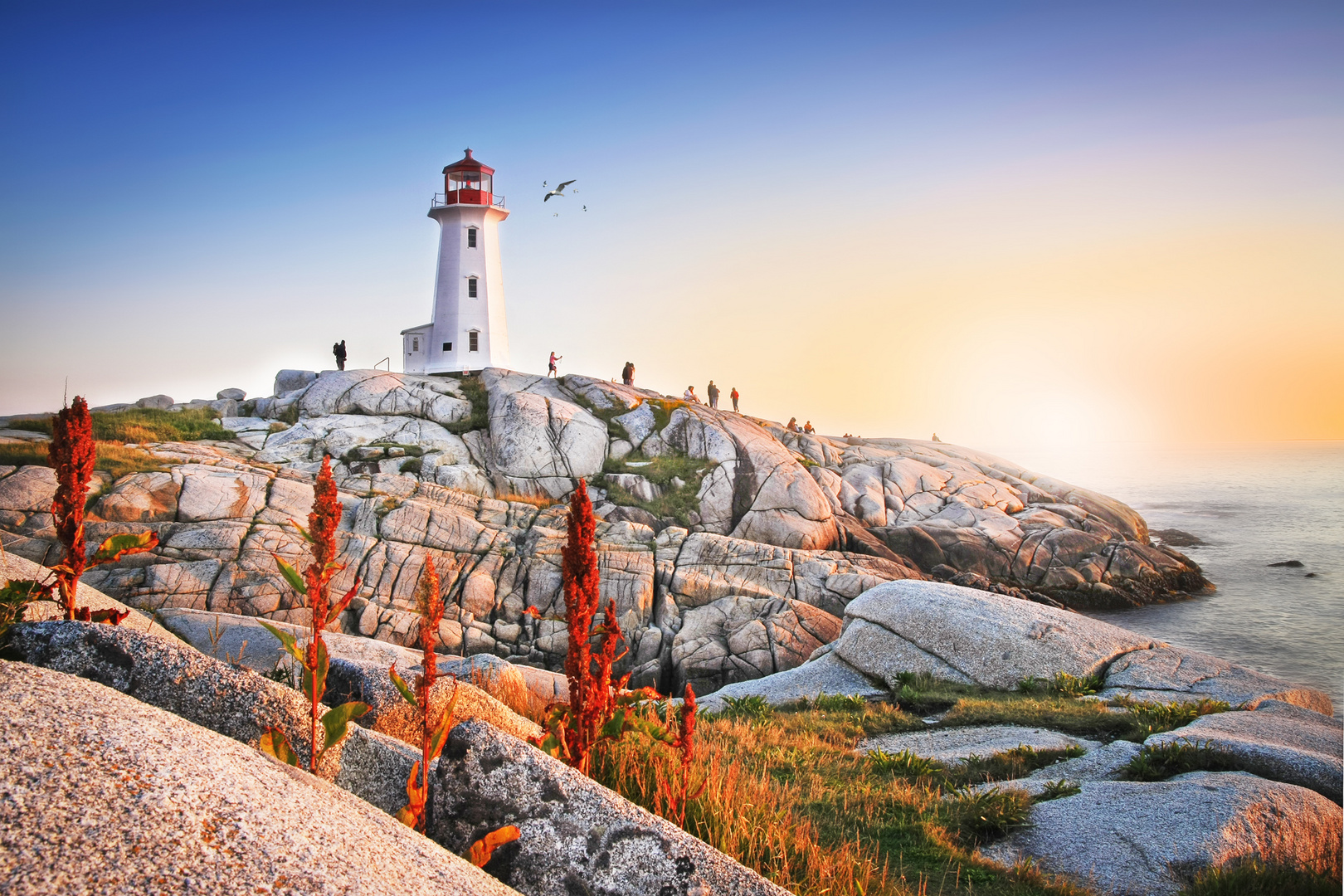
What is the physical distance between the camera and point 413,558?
25.0 m

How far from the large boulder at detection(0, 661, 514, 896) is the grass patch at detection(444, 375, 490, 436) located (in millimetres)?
36967

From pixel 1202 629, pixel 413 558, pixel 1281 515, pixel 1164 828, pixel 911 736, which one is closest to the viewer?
pixel 1164 828

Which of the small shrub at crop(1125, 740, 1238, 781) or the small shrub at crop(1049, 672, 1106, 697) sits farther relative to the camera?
the small shrub at crop(1049, 672, 1106, 697)

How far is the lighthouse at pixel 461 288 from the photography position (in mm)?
49469

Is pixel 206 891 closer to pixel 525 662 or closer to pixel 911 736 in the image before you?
pixel 911 736

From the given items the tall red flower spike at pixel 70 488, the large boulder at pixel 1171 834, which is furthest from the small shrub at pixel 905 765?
the tall red flower spike at pixel 70 488

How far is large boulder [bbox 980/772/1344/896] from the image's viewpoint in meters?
6.98

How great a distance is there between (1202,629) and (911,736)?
2724 cm

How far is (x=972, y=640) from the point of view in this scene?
55.1ft

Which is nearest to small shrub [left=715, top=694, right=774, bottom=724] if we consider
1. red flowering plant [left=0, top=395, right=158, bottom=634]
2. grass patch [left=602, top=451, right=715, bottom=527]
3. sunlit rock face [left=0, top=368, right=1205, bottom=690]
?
sunlit rock face [left=0, top=368, right=1205, bottom=690]

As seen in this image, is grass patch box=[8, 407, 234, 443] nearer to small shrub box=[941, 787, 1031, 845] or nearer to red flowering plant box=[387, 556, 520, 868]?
red flowering plant box=[387, 556, 520, 868]

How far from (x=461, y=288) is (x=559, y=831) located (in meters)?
49.1

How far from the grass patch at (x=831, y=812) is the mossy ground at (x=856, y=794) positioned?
0.02m

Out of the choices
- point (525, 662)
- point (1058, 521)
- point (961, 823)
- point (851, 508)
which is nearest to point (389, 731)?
point (961, 823)
